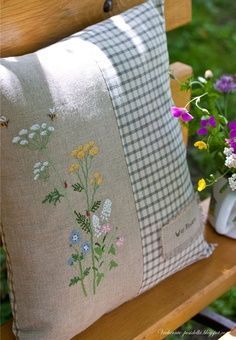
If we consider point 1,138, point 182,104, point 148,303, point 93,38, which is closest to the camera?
point 1,138

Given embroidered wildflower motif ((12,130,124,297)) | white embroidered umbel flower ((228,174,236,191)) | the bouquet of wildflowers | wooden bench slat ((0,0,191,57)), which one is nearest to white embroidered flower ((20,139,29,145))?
embroidered wildflower motif ((12,130,124,297))

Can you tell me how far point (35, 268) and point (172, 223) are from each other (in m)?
0.29

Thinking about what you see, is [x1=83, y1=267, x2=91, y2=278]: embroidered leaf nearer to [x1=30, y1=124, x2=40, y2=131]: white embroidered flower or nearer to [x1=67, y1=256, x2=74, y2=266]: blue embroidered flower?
[x1=67, y1=256, x2=74, y2=266]: blue embroidered flower

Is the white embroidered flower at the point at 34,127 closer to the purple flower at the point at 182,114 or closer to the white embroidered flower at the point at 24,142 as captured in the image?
the white embroidered flower at the point at 24,142

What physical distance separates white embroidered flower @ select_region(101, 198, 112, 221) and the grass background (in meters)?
1.25

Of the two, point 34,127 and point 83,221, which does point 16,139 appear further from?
point 83,221

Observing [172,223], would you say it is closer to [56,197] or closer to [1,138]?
[56,197]

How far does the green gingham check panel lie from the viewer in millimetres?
1183

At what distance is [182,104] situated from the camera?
1.52 meters

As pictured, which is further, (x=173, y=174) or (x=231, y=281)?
(x=231, y=281)

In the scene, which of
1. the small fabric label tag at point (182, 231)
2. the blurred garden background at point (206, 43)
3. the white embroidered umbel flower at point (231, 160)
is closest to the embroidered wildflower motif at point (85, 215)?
the small fabric label tag at point (182, 231)

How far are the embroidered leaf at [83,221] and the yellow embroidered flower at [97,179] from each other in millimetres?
60

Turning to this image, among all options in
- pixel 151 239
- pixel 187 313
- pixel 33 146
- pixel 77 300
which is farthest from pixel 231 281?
pixel 33 146

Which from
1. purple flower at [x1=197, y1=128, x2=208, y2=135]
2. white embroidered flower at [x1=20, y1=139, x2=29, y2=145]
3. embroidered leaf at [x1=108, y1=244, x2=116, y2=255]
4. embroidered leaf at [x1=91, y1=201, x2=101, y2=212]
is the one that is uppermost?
white embroidered flower at [x1=20, y1=139, x2=29, y2=145]
